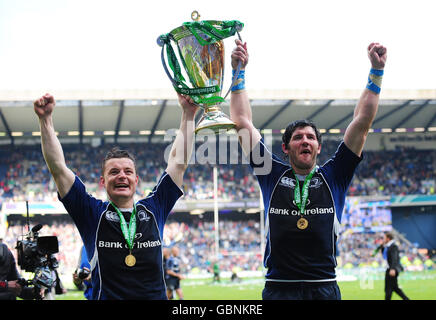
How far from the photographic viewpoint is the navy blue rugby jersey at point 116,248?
10.4 ft

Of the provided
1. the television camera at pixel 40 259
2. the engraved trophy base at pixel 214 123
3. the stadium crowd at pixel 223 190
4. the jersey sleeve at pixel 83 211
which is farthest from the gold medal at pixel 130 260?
the stadium crowd at pixel 223 190

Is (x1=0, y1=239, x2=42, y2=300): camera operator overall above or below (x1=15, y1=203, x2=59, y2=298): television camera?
below

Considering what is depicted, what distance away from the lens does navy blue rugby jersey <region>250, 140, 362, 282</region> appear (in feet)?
11.4

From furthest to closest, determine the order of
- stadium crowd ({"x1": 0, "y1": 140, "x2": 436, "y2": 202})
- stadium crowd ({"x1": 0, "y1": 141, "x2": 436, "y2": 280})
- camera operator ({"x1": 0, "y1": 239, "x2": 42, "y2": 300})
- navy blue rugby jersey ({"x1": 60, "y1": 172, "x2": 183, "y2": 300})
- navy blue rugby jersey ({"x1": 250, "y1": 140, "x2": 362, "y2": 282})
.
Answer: stadium crowd ({"x1": 0, "y1": 140, "x2": 436, "y2": 202}), stadium crowd ({"x1": 0, "y1": 141, "x2": 436, "y2": 280}), camera operator ({"x1": 0, "y1": 239, "x2": 42, "y2": 300}), navy blue rugby jersey ({"x1": 250, "y1": 140, "x2": 362, "y2": 282}), navy blue rugby jersey ({"x1": 60, "y1": 172, "x2": 183, "y2": 300})

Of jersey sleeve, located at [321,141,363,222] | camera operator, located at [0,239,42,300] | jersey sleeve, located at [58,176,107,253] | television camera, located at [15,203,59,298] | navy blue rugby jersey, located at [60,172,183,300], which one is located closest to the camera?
navy blue rugby jersey, located at [60,172,183,300]

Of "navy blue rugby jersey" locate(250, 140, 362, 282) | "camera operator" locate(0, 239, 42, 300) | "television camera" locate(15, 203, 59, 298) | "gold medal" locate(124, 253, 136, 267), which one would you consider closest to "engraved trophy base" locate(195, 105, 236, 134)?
"navy blue rugby jersey" locate(250, 140, 362, 282)

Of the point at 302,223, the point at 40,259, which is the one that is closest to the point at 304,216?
the point at 302,223

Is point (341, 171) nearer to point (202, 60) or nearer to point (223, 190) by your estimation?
point (202, 60)

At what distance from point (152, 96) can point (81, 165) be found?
929 cm

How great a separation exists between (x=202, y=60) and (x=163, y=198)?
93 cm

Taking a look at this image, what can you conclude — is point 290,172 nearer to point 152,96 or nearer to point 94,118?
point 152,96

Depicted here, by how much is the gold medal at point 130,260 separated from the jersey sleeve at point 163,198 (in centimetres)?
33

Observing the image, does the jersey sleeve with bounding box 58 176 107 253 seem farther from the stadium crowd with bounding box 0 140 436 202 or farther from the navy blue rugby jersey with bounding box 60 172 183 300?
the stadium crowd with bounding box 0 140 436 202

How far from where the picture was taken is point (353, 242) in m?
33.0
